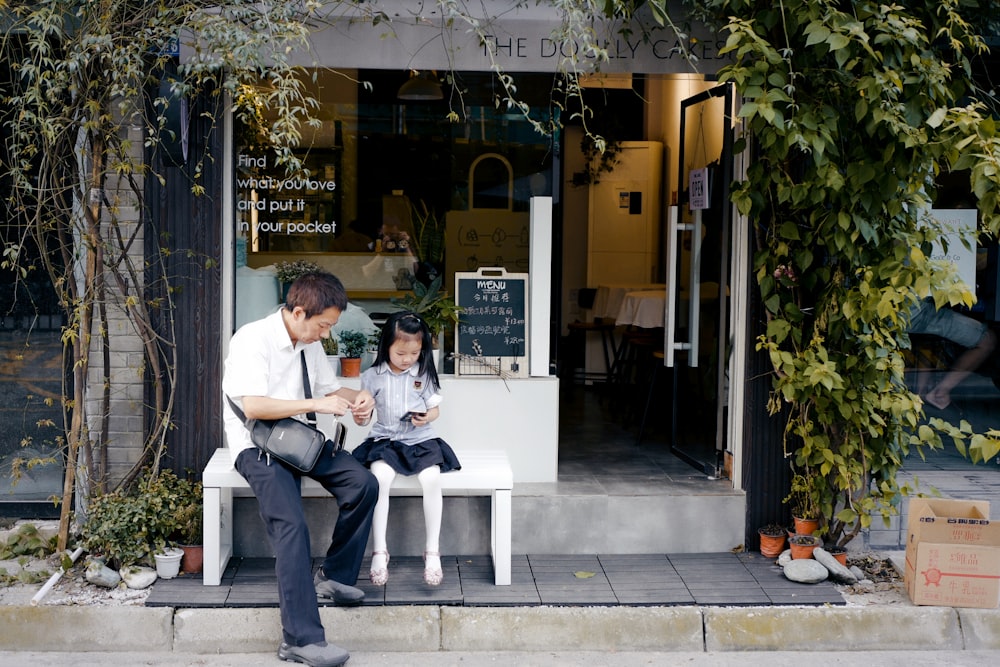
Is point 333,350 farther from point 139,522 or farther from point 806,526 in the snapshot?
point 806,526

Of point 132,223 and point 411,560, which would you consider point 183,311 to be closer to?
point 132,223

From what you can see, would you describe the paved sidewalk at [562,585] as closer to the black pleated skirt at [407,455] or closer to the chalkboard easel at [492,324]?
the black pleated skirt at [407,455]

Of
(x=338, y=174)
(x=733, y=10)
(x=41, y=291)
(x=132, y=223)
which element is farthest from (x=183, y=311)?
(x=733, y=10)

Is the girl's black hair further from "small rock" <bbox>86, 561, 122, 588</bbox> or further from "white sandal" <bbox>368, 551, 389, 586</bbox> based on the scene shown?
"small rock" <bbox>86, 561, 122, 588</bbox>

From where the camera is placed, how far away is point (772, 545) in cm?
570

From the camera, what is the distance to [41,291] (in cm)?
609

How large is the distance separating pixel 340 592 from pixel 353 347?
5.97ft

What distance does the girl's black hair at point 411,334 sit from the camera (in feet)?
17.2

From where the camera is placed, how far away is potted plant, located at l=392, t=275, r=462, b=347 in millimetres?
Result: 6168

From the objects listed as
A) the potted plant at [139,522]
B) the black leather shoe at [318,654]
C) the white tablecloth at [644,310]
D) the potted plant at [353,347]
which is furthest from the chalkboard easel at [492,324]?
the white tablecloth at [644,310]

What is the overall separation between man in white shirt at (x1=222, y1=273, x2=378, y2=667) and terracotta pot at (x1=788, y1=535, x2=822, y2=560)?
2300 millimetres

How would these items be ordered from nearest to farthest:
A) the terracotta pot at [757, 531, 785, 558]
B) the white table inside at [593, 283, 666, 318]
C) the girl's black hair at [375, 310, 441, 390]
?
the girl's black hair at [375, 310, 441, 390] < the terracotta pot at [757, 531, 785, 558] < the white table inside at [593, 283, 666, 318]

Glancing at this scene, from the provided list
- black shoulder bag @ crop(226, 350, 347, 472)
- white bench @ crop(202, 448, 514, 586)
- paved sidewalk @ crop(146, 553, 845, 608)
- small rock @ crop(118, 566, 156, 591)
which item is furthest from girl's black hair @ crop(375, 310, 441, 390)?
small rock @ crop(118, 566, 156, 591)

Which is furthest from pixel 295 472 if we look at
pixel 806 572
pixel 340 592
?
pixel 806 572
